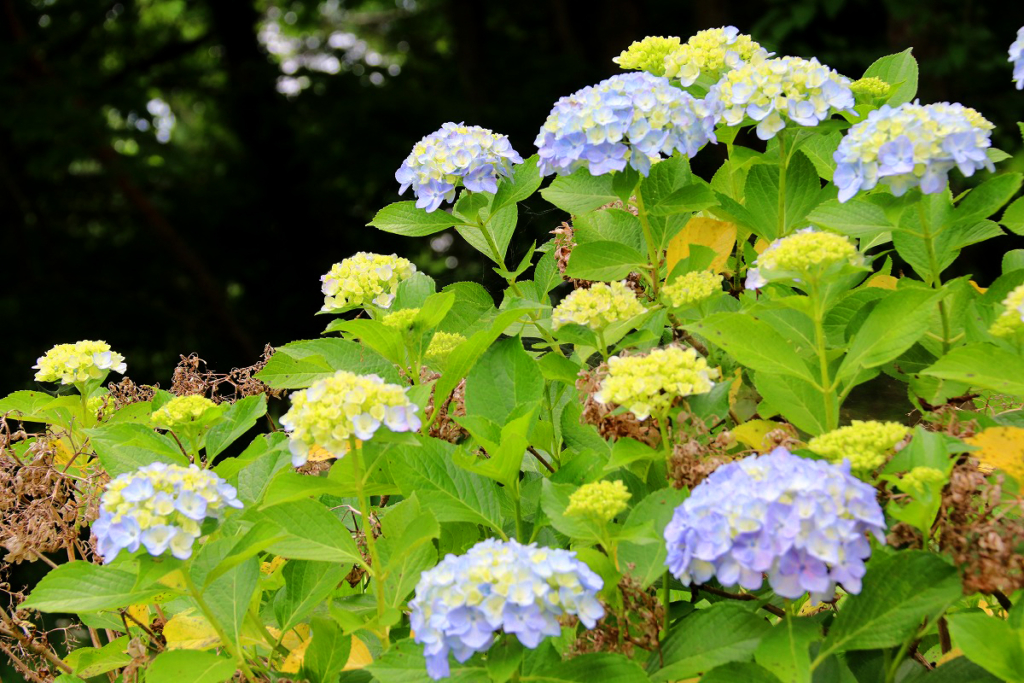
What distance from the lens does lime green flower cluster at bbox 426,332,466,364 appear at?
4.09 ft

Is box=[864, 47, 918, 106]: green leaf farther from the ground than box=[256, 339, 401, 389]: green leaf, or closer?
farther from the ground

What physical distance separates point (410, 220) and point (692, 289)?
42cm

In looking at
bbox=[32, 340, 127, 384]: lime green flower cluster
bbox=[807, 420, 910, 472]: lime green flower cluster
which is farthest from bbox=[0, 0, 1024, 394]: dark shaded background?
bbox=[807, 420, 910, 472]: lime green flower cluster

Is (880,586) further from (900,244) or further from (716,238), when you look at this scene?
(716,238)

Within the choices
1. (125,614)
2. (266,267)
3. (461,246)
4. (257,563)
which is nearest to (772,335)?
(257,563)

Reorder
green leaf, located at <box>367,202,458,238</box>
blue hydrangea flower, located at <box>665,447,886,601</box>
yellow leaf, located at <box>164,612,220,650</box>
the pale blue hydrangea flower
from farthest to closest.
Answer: green leaf, located at <box>367,202,458,238</box> → the pale blue hydrangea flower → yellow leaf, located at <box>164,612,220,650</box> → blue hydrangea flower, located at <box>665,447,886,601</box>

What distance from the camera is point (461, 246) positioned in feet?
20.8

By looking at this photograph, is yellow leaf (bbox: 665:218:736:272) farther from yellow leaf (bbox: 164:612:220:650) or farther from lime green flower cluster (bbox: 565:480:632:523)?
yellow leaf (bbox: 164:612:220:650)

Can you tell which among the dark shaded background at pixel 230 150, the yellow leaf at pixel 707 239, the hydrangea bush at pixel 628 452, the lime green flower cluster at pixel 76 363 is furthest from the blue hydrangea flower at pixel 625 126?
the dark shaded background at pixel 230 150

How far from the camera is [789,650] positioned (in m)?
0.79

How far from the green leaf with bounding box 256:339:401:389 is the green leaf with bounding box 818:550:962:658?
581mm

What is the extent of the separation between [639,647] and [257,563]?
0.39m

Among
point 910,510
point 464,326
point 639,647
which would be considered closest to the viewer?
point 910,510

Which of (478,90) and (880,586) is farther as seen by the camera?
(478,90)
